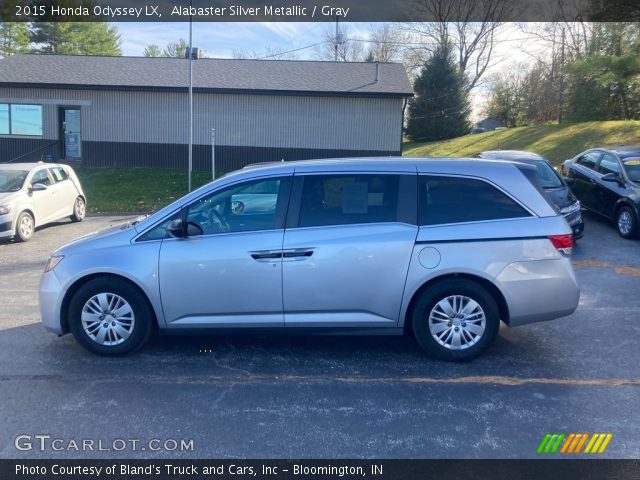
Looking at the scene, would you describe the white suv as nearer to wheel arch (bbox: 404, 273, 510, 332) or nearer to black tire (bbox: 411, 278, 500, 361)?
wheel arch (bbox: 404, 273, 510, 332)

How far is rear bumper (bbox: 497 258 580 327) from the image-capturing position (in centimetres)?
542

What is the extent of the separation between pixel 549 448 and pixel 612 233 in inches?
375

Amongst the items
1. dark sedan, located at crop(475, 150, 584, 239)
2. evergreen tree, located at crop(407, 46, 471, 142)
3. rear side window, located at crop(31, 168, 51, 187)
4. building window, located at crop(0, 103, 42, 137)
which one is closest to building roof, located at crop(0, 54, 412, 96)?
building window, located at crop(0, 103, 42, 137)

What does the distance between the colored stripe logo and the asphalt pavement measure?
6 centimetres

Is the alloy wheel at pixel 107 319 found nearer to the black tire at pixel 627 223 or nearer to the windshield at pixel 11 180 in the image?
the windshield at pixel 11 180

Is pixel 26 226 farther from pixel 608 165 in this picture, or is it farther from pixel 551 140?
pixel 551 140

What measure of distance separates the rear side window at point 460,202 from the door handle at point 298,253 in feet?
3.31

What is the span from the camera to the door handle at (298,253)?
5.40m

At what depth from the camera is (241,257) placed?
17.8 feet

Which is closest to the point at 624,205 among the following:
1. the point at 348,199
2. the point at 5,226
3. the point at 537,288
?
the point at 537,288

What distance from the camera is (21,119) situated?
23.6 meters

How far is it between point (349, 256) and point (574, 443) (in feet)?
7.29

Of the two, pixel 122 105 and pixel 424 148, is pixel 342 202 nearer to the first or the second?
pixel 122 105

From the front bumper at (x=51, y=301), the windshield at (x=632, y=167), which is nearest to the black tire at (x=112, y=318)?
the front bumper at (x=51, y=301)
